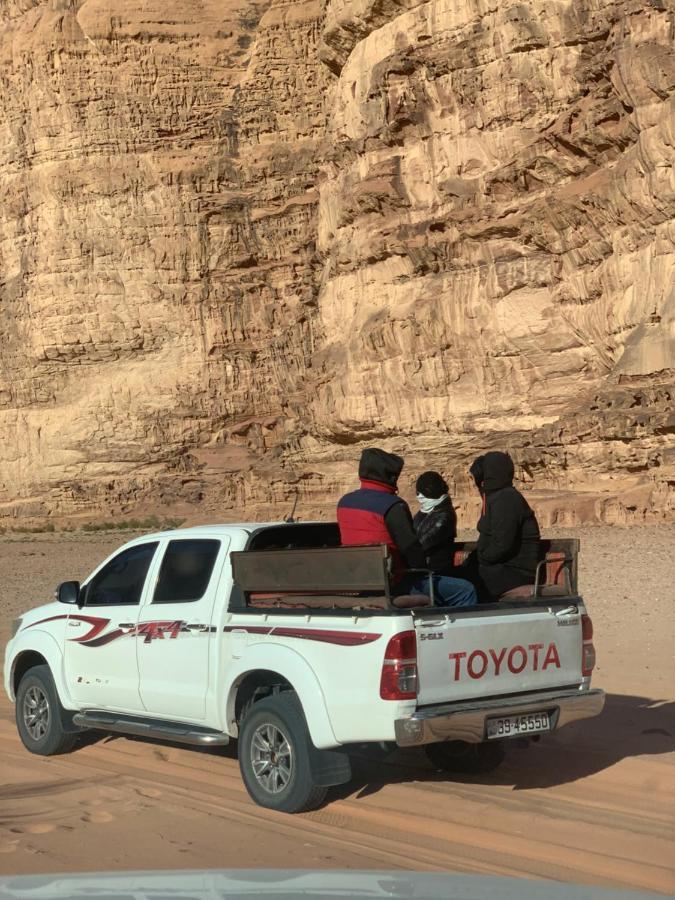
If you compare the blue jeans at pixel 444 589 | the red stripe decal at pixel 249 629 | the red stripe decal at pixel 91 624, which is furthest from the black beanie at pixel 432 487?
the red stripe decal at pixel 91 624

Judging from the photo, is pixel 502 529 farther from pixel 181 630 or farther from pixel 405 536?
pixel 181 630

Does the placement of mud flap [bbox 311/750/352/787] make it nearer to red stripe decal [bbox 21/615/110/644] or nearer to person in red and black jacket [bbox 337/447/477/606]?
person in red and black jacket [bbox 337/447/477/606]

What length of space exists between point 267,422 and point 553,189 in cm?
1831

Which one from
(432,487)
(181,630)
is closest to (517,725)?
(432,487)

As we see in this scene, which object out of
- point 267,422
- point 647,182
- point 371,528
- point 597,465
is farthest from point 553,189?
point 371,528

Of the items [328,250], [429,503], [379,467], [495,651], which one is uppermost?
[328,250]

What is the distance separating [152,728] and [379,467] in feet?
7.67

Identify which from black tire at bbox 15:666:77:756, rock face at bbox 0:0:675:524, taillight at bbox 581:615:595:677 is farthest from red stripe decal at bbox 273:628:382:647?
rock face at bbox 0:0:675:524

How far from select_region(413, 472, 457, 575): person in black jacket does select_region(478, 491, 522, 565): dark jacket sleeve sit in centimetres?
26

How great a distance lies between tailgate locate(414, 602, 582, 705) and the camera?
619cm

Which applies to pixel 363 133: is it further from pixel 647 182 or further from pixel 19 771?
pixel 19 771

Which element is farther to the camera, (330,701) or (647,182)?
(647,182)

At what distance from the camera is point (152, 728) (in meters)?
7.38

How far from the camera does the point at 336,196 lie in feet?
135
